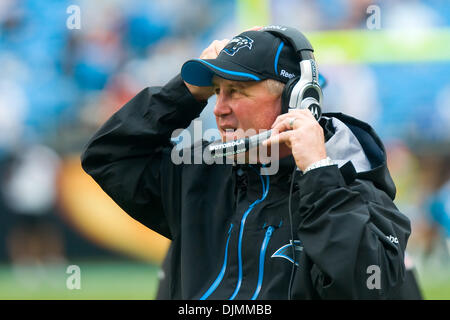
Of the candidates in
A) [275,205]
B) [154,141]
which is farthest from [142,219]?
[275,205]

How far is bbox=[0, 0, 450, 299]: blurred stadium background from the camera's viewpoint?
5.13 metres

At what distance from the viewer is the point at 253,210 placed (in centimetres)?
191

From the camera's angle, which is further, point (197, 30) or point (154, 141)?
point (197, 30)

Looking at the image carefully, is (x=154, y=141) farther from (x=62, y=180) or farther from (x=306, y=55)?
(x=62, y=180)

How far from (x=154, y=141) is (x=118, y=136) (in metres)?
0.12

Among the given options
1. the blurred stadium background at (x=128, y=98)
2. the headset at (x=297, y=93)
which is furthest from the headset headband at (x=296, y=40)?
the blurred stadium background at (x=128, y=98)

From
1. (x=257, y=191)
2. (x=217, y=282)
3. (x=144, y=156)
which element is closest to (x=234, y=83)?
(x=257, y=191)

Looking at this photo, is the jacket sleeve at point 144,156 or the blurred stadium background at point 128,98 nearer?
the jacket sleeve at point 144,156

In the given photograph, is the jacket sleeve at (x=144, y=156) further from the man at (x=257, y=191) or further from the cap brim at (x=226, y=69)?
the cap brim at (x=226, y=69)

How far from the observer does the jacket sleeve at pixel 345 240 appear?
5.23ft

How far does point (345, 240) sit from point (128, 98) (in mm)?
3957

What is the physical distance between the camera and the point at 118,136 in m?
2.18

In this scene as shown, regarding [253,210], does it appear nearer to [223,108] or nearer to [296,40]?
[223,108]

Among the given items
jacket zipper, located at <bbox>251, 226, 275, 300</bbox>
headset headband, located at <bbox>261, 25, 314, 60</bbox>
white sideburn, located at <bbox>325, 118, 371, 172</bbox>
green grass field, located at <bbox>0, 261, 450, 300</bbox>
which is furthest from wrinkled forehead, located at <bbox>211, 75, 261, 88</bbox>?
green grass field, located at <bbox>0, 261, 450, 300</bbox>
